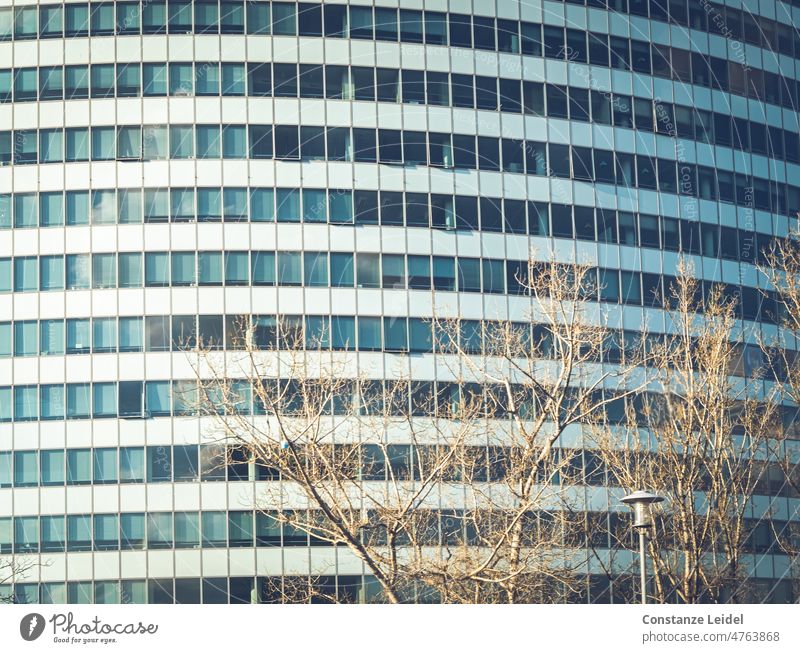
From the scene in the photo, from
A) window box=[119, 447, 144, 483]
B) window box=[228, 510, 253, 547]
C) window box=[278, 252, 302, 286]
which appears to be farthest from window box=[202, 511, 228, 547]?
window box=[278, 252, 302, 286]

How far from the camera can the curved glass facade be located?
55.0 metres

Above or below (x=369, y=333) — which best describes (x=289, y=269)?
above

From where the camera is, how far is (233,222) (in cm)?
5616

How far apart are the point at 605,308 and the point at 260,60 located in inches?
717

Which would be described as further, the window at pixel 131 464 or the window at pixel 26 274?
the window at pixel 26 274

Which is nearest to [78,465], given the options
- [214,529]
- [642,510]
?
[214,529]

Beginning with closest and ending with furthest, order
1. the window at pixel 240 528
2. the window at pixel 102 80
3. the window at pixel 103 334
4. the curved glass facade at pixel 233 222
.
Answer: the window at pixel 240 528 < the curved glass facade at pixel 233 222 < the window at pixel 103 334 < the window at pixel 102 80

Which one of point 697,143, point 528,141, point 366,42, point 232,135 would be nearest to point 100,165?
point 232,135

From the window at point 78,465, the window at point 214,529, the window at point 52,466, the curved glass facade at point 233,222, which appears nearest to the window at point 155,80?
the curved glass facade at point 233,222

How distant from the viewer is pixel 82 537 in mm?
55188

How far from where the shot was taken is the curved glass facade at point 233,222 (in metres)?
55.0

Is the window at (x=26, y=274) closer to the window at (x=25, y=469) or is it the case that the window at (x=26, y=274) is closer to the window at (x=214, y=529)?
the window at (x=25, y=469)

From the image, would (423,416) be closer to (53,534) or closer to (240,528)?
(240,528)
